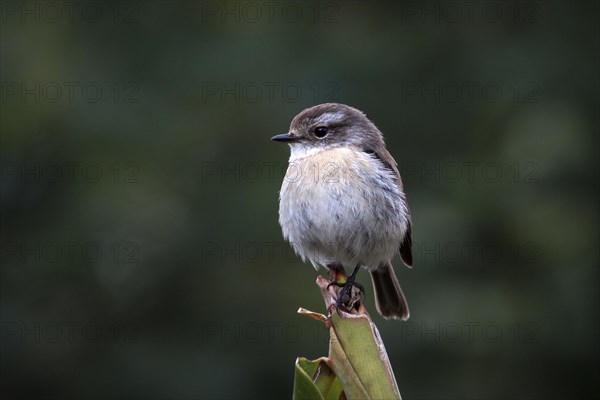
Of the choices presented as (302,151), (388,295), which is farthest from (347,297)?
(388,295)

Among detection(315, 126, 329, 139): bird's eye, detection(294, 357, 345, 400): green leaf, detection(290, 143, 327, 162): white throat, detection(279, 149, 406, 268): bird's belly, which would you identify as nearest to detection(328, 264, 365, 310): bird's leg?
detection(294, 357, 345, 400): green leaf

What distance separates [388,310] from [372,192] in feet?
3.48

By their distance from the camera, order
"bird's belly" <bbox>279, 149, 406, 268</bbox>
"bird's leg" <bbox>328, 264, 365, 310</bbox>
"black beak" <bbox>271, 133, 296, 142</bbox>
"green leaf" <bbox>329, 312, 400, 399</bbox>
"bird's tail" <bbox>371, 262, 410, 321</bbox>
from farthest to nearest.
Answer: "bird's tail" <bbox>371, 262, 410, 321</bbox> < "black beak" <bbox>271, 133, 296, 142</bbox> < "bird's belly" <bbox>279, 149, 406, 268</bbox> < "bird's leg" <bbox>328, 264, 365, 310</bbox> < "green leaf" <bbox>329, 312, 400, 399</bbox>

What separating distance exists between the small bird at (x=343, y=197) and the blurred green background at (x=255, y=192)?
35.9 inches

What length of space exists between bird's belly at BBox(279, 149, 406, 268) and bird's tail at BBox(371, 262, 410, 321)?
0.49 m

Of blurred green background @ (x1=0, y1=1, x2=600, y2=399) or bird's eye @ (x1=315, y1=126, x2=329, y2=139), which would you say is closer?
bird's eye @ (x1=315, y1=126, x2=329, y2=139)

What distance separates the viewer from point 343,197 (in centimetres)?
489

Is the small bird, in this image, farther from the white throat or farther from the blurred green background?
the blurred green background

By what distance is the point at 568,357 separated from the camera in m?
6.38

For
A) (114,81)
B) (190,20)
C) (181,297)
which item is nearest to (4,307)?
(181,297)

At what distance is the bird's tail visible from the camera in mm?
5637

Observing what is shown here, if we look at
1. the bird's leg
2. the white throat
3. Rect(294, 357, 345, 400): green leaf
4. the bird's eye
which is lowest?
the bird's leg

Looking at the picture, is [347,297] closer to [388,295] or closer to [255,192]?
[388,295]

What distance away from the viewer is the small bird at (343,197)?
4.91m
